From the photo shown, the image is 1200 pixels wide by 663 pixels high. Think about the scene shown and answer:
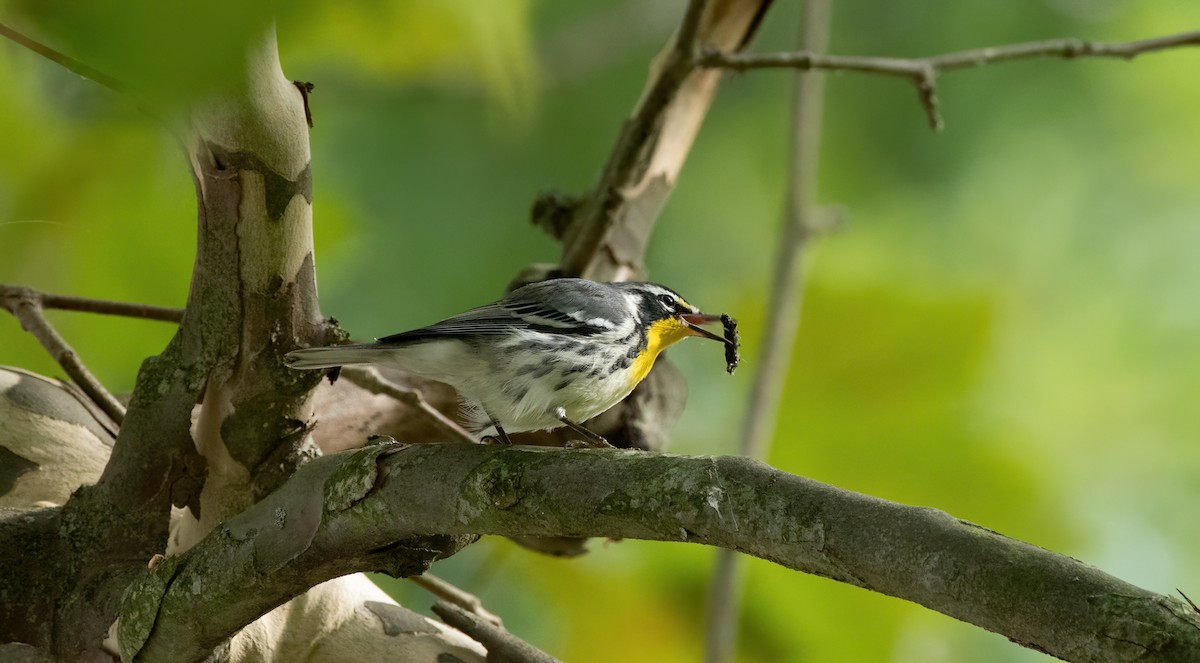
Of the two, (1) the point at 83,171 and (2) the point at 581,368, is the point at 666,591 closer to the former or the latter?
(2) the point at 581,368

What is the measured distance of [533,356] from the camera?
239 cm

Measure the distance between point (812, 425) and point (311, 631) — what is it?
2066mm

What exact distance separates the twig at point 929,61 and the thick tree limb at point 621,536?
57.6 inches

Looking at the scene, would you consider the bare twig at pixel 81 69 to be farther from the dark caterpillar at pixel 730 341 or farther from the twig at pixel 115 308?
the dark caterpillar at pixel 730 341

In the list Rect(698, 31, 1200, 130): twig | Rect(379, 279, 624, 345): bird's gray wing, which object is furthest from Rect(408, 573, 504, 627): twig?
Rect(698, 31, 1200, 130): twig

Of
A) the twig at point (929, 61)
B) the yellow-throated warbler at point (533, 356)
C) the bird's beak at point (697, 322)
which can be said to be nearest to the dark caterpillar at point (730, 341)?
the bird's beak at point (697, 322)

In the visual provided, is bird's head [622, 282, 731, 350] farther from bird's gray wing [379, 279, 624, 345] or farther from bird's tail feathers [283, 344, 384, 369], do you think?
bird's tail feathers [283, 344, 384, 369]

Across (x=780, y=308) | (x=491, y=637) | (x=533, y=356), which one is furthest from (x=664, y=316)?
(x=491, y=637)

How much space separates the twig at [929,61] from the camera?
2621 millimetres

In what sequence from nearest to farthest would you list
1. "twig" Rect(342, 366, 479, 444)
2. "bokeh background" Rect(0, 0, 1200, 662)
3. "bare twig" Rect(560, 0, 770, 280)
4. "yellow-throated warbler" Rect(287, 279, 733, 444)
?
"yellow-throated warbler" Rect(287, 279, 733, 444) < "twig" Rect(342, 366, 479, 444) < "bare twig" Rect(560, 0, 770, 280) < "bokeh background" Rect(0, 0, 1200, 662)

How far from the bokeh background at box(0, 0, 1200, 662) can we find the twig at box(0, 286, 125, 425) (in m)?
0.05

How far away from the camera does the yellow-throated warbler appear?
7.77 ft

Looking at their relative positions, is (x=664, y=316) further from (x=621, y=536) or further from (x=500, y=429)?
(x=621, y=536)

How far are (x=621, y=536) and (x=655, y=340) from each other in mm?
1291
